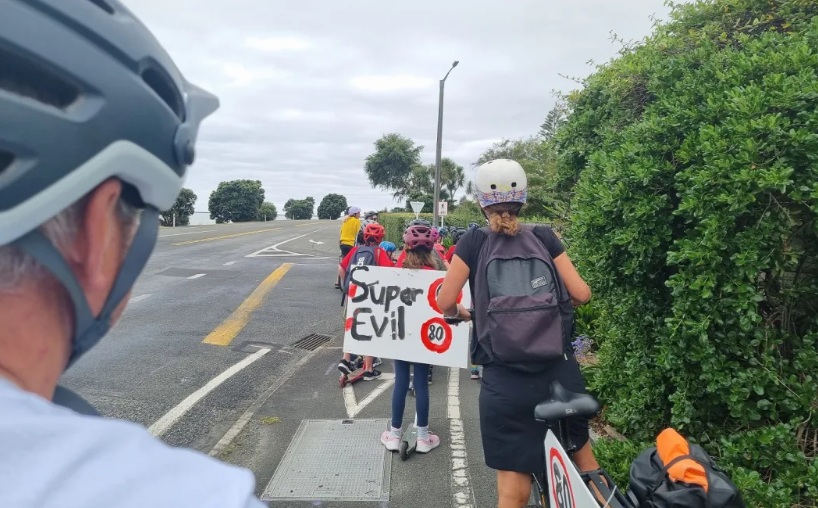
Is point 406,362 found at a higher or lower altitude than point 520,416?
lower

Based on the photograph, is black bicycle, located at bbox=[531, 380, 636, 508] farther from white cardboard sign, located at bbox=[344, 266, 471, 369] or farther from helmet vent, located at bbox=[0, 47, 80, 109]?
white cardboard sign, located at bbox=[344, 266, 471, 369]

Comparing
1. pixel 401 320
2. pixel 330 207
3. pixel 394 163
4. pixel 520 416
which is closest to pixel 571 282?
pixel 520 416

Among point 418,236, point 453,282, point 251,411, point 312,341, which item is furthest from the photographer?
point 312,341

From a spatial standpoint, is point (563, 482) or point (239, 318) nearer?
point (563, 482)

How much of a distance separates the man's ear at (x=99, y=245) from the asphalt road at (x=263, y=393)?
3347mm

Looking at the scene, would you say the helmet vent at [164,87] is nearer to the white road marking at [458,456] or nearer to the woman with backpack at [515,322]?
the woman with backpack at [515,322]

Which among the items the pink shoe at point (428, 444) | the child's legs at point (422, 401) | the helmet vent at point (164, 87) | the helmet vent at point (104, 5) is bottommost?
the pink shoe at point (428, 444)

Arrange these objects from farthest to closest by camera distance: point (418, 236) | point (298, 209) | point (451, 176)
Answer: point (298, 209) → point (451, 176) → point (418, 236)

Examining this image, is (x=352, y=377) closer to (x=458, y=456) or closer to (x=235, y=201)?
(x=458, y=456)

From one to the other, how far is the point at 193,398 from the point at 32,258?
5.63 meters

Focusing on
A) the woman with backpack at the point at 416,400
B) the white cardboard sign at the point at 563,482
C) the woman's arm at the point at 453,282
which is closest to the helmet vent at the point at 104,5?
the white cardboard sign at the point at 563,482

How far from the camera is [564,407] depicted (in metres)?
2.51

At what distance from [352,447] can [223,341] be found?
4.26 metres

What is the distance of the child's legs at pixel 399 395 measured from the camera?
15.3 feet
